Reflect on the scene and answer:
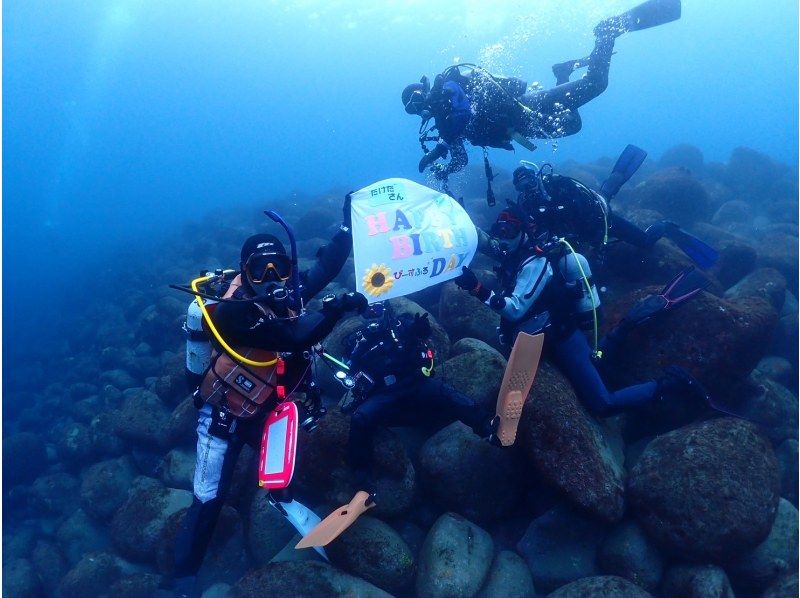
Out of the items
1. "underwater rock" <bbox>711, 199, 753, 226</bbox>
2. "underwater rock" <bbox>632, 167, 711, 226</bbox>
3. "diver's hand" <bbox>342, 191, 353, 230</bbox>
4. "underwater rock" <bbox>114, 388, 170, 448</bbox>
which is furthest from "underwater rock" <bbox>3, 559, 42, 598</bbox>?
"underwater rock" <bbox>711, 199, 753, 226</bbox>

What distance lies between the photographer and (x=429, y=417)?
666 cm

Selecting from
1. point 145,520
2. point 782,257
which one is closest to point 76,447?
point 145,520

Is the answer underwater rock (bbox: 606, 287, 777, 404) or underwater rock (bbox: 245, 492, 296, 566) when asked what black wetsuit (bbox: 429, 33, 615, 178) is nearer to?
underwater rock (bbox: 606, 287, 777, 404)

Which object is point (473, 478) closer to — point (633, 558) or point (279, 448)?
point (633, 558)

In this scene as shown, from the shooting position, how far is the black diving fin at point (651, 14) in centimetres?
995

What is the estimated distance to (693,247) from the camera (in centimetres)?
889

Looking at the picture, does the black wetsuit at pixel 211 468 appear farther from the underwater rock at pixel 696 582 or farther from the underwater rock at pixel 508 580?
the underwater rock at pixel 696 582

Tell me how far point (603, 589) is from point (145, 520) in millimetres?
7244

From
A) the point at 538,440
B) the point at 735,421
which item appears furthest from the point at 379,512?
the point at 735,421

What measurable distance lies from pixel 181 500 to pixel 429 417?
4.81m

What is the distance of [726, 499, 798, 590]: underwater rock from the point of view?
15.9 feet

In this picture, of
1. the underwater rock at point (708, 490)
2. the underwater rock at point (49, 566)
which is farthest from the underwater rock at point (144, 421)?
the underwater rock at point (708, 490)

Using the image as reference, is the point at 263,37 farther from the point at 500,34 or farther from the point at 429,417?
the point at 429,417

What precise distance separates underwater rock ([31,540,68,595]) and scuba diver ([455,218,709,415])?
384 inches
